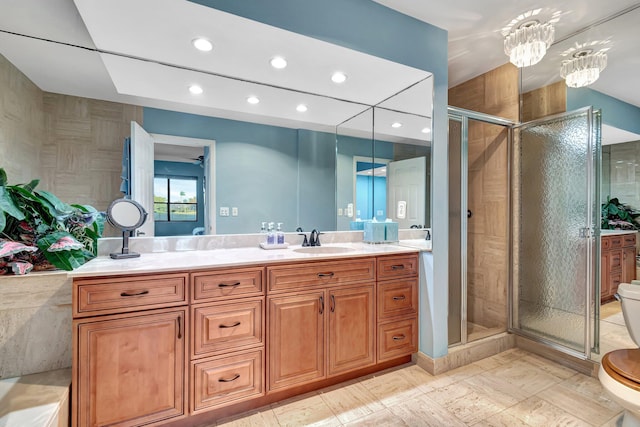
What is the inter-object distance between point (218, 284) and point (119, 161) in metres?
1.00

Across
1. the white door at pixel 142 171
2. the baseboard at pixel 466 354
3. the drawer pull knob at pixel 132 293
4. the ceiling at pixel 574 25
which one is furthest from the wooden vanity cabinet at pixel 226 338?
the ceiling at pixel 574 25

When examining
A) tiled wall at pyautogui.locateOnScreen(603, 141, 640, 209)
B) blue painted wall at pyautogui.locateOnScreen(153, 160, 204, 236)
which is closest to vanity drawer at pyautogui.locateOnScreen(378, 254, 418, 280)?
blue painted wall at pyautogui.locateOnScreen(153, 160, 204, 236)

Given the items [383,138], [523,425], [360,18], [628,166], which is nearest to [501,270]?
[628,166]

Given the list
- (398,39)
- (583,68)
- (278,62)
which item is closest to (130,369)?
(278,62)

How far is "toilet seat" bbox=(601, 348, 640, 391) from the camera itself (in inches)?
52.2

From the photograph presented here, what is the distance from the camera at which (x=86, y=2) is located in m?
1.33

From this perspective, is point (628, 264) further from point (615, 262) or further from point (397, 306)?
point (397, 306)

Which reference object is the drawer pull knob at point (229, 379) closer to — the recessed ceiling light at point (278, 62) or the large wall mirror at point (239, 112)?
the large wall mirror at point (239, 112)

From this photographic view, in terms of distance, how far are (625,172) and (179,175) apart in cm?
298

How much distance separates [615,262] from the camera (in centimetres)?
200

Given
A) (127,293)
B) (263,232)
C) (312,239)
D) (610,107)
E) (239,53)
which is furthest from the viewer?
(312,239)

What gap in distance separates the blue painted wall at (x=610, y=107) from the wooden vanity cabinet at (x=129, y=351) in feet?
9.44

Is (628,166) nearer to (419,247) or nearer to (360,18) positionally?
(419,247)

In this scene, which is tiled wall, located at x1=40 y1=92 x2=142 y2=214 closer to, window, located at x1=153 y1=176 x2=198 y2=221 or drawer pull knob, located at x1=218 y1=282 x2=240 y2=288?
window, located at x1=153 y1=176 x2=198 y2=221
